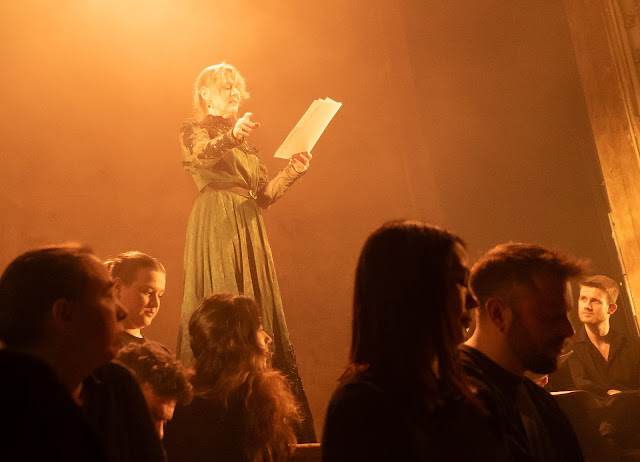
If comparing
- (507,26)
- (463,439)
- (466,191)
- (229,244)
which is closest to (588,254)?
(466,191)

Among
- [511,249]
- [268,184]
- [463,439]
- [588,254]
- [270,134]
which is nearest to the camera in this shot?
[463,439]

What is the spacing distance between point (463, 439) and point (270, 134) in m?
5.90

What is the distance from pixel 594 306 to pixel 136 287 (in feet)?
10.1

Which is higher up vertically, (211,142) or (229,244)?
(211,142)

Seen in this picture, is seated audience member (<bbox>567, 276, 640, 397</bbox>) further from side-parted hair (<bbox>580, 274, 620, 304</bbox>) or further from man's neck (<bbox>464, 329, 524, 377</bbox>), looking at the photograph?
man's neck (<bbox>464, 329, 524, 377</bbox>)

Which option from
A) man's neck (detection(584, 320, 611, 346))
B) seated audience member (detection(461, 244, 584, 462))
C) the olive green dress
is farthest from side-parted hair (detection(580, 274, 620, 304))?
seated audience member (detection(461, 244, 584, 462))

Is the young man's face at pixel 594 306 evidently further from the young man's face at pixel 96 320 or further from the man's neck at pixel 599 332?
the young man's face at pixel 96 320

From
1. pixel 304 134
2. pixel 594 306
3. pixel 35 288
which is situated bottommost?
pixel 594 306

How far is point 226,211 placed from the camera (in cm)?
519

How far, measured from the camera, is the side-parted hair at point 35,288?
178 cm

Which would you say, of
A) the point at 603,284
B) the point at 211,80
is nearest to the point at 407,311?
the point at 603,284

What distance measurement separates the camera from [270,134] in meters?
7.24

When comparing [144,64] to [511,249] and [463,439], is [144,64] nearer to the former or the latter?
[511,249]

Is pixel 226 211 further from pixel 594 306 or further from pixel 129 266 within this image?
pixel 594 306
